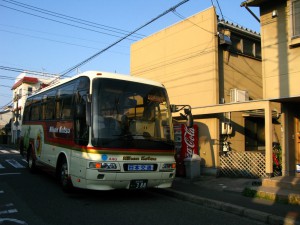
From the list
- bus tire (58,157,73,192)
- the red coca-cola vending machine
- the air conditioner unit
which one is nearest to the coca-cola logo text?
the red coca-cola vending machine

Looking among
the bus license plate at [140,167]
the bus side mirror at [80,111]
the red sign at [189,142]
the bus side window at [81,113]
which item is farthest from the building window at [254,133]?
the bus side mirror at [80,111]

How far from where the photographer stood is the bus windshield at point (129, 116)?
317 inches

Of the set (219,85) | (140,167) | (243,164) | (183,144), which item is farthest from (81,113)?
(243,164)

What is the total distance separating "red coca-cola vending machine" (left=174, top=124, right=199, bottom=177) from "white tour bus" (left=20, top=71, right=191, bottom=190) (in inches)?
144

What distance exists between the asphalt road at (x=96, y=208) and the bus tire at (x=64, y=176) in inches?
7.7

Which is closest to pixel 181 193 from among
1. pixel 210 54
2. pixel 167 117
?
pixel 167 117

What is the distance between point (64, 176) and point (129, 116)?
2822mm

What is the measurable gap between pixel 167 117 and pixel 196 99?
560cm

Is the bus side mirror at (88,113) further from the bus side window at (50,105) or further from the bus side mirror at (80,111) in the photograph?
the bus side window at (50,105)

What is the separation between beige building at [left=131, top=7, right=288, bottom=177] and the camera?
13422mm

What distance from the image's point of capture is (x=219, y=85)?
551 inches

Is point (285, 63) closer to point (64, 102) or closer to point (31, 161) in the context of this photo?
point (64, 102)

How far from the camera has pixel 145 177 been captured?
8.46 m

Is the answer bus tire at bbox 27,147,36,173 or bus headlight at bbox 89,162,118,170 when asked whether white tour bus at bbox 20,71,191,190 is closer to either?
bus headlight at bbox 89,162,118,170
